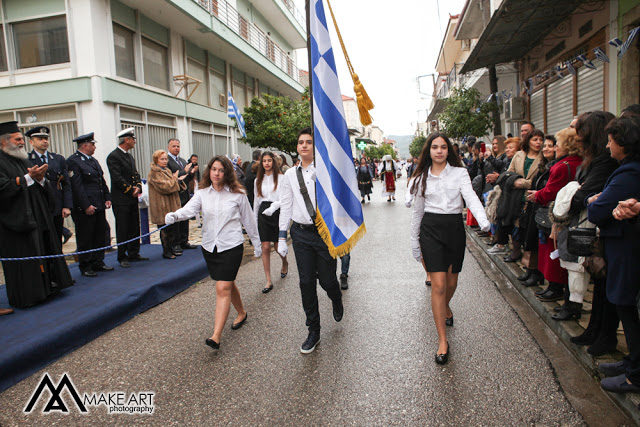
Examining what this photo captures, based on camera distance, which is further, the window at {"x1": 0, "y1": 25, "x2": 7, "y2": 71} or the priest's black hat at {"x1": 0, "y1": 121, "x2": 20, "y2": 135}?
the window at {"x1": 0, "y1": 25, "x2": 7, "y2": 71}

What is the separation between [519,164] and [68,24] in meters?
11.9

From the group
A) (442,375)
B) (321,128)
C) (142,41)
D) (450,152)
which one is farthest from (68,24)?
(442,375)

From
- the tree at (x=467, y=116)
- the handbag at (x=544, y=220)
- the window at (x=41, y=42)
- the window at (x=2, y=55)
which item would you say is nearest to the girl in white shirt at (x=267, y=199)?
the handbag at (x=544, y=220)

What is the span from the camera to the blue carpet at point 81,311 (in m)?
3.66

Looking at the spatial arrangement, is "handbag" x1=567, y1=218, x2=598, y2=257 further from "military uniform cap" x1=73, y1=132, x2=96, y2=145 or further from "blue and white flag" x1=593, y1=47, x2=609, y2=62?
"military uniform cap" x1=73, y1=132, x2=96, y2=145

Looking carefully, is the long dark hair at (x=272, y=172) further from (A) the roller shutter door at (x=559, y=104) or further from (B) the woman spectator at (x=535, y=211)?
(A) the roller shutter door at (x=559, y=104)

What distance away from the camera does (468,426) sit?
8.64ft

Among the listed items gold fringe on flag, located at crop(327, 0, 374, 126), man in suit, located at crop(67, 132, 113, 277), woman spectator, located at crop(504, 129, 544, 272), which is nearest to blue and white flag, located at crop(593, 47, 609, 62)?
woman spectator, located at crop(504, 129, 544, 272)

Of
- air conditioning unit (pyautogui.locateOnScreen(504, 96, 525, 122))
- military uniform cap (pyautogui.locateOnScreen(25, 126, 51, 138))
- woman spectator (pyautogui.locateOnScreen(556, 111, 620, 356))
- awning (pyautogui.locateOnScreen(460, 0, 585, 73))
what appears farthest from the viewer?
air conditioning unit (pyautogui.locateOnScreen(504, 96, 525, 122))

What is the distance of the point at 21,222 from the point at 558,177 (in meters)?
5.74

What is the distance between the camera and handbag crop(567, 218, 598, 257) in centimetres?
301

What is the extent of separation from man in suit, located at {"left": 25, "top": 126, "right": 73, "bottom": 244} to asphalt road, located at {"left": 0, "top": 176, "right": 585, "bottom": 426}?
6.82 ft

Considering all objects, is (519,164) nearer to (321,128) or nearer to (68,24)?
(321,128)

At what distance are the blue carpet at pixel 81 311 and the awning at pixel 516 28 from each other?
26.0 feet
